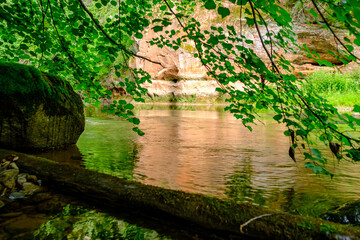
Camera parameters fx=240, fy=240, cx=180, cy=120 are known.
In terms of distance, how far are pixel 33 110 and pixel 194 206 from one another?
14.2 feet

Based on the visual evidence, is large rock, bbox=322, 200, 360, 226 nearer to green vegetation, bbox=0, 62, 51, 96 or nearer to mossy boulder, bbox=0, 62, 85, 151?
mossy boulder, bbox=0, 62, 85, 151

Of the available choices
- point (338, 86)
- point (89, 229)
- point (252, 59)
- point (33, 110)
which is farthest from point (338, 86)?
point (89, 229)

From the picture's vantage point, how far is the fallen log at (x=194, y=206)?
1.87 metres

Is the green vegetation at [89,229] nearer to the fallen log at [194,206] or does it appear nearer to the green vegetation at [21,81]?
the fallen log at [194,206]

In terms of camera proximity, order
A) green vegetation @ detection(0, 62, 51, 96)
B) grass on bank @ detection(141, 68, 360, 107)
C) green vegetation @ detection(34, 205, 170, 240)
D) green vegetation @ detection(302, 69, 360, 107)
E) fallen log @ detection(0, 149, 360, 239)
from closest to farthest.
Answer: fallen log @ detection(0, 149, 360, 239), green vegetation @ detection(34, 205, 170, 240), green vegetation @ detection(0, 62, 51, 96), grass on bank @ detection(141, 68, 360, 107), green vegetation @ detection(302, 69, 360, 107)

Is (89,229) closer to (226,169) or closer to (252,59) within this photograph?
(252,59)

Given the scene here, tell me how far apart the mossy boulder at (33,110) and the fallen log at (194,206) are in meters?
1.92

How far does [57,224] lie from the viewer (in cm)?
240

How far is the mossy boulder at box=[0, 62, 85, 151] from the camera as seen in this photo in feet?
15.5

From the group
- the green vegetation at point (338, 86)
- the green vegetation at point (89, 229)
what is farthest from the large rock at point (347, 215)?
the green vegetation at point (338, 86)

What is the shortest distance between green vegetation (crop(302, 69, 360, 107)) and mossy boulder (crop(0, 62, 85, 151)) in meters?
17.5

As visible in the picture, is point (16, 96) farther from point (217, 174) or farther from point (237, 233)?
point (237, 233)

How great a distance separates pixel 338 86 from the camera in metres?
20.8

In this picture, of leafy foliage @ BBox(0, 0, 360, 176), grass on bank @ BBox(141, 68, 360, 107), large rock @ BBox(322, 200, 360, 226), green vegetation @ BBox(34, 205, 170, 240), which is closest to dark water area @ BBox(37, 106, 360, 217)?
large rock @ BBox(322, 200, 360, 226)
